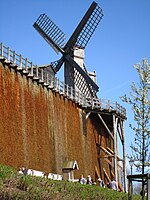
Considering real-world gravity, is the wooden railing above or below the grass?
above

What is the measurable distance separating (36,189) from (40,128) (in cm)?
1735

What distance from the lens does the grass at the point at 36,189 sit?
1834 cm

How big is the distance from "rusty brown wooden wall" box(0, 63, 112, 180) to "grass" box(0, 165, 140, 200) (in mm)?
7103

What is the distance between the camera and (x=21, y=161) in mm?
33562

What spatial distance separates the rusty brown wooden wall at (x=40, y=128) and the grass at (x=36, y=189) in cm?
710

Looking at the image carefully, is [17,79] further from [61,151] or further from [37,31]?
[37,31]

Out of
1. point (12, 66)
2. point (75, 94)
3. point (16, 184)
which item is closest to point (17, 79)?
point (12, 66)

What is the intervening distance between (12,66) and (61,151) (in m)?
9.10

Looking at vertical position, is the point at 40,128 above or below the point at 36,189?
above

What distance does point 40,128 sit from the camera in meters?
37.4

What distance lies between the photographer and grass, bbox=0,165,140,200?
60.2 feet

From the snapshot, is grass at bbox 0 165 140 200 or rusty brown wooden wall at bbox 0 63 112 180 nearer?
grass at bbox 0 165 140 200

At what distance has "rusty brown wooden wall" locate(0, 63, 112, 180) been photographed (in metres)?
32.8

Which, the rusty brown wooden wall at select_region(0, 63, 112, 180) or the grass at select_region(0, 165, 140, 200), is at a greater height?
the rusty brown wooden wall at select_region(0, 63, 112, 180)
